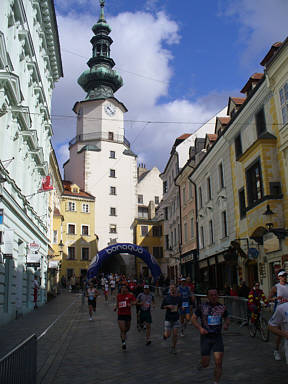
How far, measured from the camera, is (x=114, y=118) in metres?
64.1

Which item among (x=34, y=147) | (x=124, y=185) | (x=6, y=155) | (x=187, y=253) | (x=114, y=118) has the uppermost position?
(x=114, y=118)

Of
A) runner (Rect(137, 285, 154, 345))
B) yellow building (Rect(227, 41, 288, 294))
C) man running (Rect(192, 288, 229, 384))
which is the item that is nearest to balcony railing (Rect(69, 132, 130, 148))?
yellow building (Rect(227, 41, 288, 294))

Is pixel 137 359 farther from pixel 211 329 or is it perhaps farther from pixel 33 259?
pixel 33 259

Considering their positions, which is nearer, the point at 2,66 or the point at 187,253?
the point at 2,66

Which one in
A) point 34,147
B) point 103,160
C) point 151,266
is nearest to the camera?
point 34,147

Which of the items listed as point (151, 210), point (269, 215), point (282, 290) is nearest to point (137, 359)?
point (282, 290)

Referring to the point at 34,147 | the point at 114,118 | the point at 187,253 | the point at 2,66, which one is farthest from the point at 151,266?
the point at 114,118

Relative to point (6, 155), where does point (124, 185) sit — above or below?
above

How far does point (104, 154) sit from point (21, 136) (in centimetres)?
4351

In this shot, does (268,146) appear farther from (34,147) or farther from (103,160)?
(103,160)

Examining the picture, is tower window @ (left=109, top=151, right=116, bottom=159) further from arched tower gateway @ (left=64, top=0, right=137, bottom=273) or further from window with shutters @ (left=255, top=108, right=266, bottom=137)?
window with shutters @ (left=255, top=108, right=266, bottom=137)

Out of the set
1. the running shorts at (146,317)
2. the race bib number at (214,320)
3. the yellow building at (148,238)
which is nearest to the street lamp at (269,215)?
the running shorts at (146,317)

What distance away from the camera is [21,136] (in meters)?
19.1

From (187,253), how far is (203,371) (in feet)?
90.1
